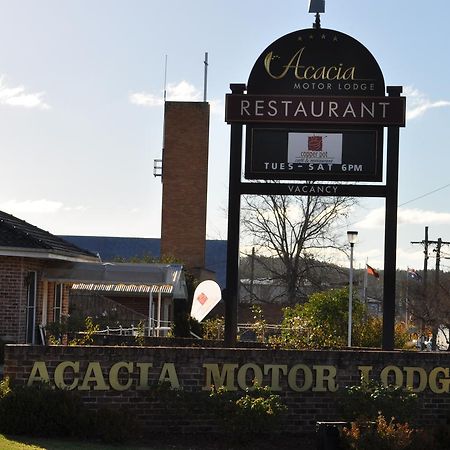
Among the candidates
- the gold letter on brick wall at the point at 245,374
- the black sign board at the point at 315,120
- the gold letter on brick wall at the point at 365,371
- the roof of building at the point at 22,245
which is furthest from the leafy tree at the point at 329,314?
the gold letter on brick wall at the point at 245,374

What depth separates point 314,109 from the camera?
1723cm

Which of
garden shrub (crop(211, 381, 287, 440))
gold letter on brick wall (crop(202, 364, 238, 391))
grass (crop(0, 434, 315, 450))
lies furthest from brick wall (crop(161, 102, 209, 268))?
grass (crop(0, 434, 315, 450))

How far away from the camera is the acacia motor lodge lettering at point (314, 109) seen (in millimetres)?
17188

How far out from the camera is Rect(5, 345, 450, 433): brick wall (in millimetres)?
14273

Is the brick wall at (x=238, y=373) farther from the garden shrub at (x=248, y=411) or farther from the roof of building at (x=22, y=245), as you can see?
the roof of building at (x=22, y=245)

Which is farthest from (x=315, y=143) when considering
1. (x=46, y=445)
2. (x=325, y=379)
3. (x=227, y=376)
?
(x=46, y=445)

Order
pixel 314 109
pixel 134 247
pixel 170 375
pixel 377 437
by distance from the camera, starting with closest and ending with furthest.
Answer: pixel 377 437 → pixel 170 375 → pixel 314 109 → pixel 134 247

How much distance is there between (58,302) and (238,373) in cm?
1507

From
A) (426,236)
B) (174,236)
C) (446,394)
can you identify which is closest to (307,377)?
(446,394)

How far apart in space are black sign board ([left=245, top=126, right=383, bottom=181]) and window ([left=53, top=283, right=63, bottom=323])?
40.8ft

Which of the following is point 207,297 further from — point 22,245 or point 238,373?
point 238,373

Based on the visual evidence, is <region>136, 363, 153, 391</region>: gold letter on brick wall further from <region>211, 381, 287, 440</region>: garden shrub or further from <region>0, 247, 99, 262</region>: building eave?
<region>0, 247, 99, 262</region>: building eave

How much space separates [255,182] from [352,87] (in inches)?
95.5

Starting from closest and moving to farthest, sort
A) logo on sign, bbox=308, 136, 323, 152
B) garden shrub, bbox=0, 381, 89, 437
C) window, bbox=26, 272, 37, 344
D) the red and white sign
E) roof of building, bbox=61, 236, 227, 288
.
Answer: garden shrub, bbox=0, 381, 89, 437
logo on sign, bbox=308, 136, 323, 152
window, bbox=26, 272, 37, 344
the red and white sign
roof of building, bbox=61, 236, 227, 288
